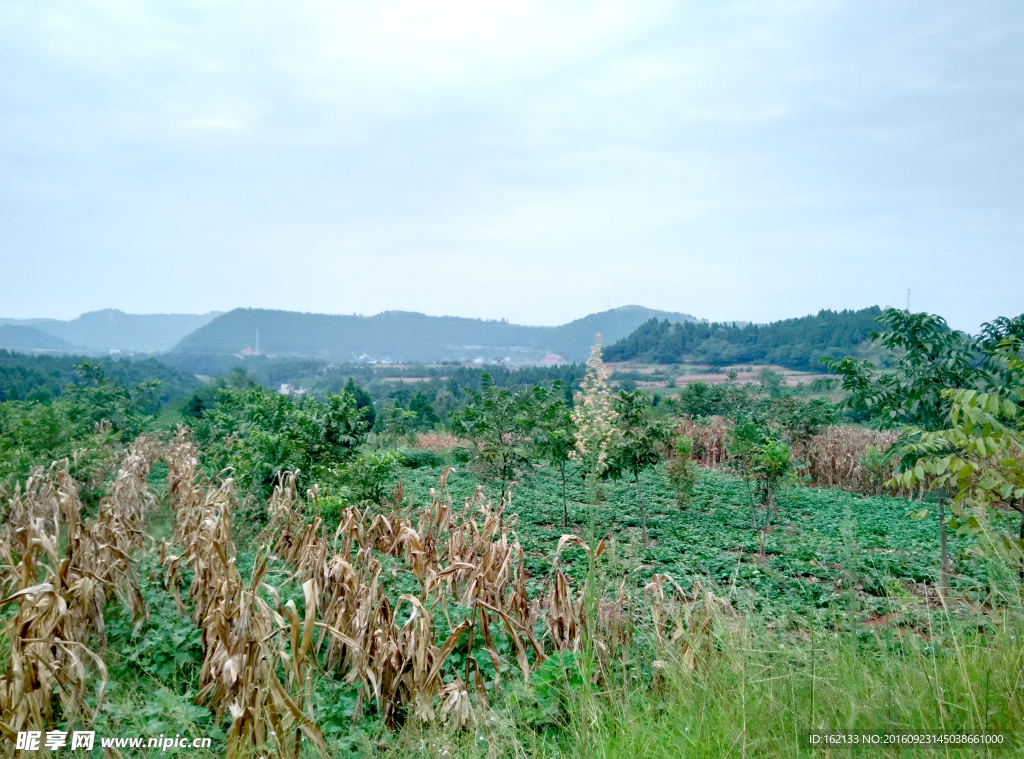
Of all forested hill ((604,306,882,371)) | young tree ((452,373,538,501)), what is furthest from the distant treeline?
forested hill ((604,306,882,371))

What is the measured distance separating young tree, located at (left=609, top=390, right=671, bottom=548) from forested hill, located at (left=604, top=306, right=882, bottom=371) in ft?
94.9

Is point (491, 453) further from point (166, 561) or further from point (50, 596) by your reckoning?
point (50, 596)

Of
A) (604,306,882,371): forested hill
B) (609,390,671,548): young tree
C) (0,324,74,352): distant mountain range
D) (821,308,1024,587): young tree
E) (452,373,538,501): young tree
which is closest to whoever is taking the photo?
(821,308,1024,587): young tree

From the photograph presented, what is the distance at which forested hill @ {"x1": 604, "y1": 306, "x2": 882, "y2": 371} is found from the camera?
39469 mm

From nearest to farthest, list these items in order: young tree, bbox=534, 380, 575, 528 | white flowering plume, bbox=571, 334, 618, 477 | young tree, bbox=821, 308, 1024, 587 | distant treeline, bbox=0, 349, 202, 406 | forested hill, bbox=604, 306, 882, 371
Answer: white flowering plume, bbox=571, 334, 618, 477 → young tree, bbox=821, 308, 1024, 587 → young tree, bbox=534, 380, 575, 528 → distant treeline, bbox=0, 349, 202, 406 → forested hill, bbox=604, 306, 882, 371

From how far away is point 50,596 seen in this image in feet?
9.57

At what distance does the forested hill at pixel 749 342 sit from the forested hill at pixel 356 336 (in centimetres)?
6263

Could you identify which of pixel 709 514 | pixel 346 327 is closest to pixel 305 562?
pixel 709 514

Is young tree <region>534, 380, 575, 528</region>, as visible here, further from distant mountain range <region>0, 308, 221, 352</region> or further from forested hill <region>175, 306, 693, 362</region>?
distant mountain range <region>0, 308, 221, 352</region>

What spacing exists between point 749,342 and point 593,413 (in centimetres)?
4947

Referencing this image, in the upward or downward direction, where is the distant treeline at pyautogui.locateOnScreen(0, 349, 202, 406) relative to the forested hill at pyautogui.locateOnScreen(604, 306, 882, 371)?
downward

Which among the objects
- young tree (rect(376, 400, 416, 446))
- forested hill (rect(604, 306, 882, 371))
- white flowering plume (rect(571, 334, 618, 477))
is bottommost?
young tree (rect(376, 400, 416, 446))

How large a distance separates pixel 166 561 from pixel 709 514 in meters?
8.24

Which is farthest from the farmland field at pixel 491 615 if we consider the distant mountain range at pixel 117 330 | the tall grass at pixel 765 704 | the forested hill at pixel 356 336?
the distant mountain range at pixel 117 330
